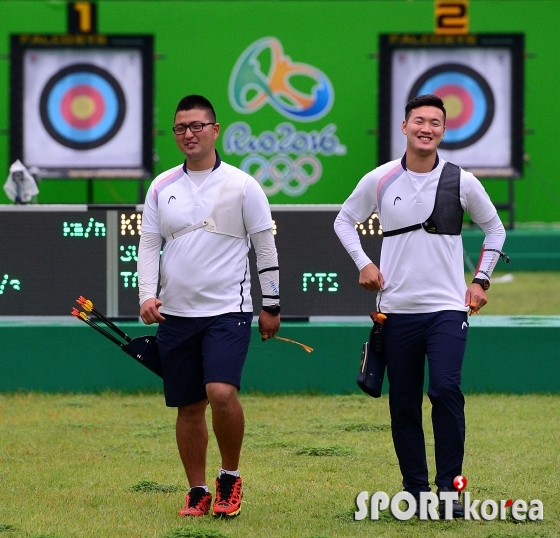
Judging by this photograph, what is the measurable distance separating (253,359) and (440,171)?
12.7ft

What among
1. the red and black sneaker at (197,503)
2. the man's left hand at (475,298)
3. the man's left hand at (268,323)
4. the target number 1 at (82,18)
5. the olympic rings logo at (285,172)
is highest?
the target number 1 at (82,18)

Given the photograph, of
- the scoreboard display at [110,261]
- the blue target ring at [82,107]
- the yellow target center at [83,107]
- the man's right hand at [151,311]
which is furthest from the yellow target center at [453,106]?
the man's right hand at [151,311]

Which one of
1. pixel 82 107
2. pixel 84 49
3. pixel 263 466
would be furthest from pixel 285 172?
pixel 263 466

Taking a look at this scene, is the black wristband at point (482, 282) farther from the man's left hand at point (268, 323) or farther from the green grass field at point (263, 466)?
the green grass field at point (263, 466)

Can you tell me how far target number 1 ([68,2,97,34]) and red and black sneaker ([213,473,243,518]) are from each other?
1549 centimetres

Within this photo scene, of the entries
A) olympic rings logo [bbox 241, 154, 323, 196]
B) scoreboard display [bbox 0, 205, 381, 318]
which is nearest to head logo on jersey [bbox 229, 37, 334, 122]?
olympic rings logo [bbox 241, 154, 323, 196]

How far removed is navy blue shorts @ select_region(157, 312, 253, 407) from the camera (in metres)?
5.90

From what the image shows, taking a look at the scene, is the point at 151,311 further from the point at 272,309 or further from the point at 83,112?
the point at 83,112

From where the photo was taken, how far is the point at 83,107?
2100 cm

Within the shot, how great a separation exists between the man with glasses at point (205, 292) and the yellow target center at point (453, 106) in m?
15.1

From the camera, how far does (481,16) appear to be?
22.5 m

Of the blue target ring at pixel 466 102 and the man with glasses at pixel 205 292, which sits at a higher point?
the blue target ring at pixel 466 102

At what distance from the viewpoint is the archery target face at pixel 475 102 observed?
20.7 metres

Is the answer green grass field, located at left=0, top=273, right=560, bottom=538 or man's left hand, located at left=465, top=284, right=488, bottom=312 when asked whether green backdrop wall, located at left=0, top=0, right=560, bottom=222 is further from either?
man's left hand, located at left=465, top=284, right=488, bottom=312
